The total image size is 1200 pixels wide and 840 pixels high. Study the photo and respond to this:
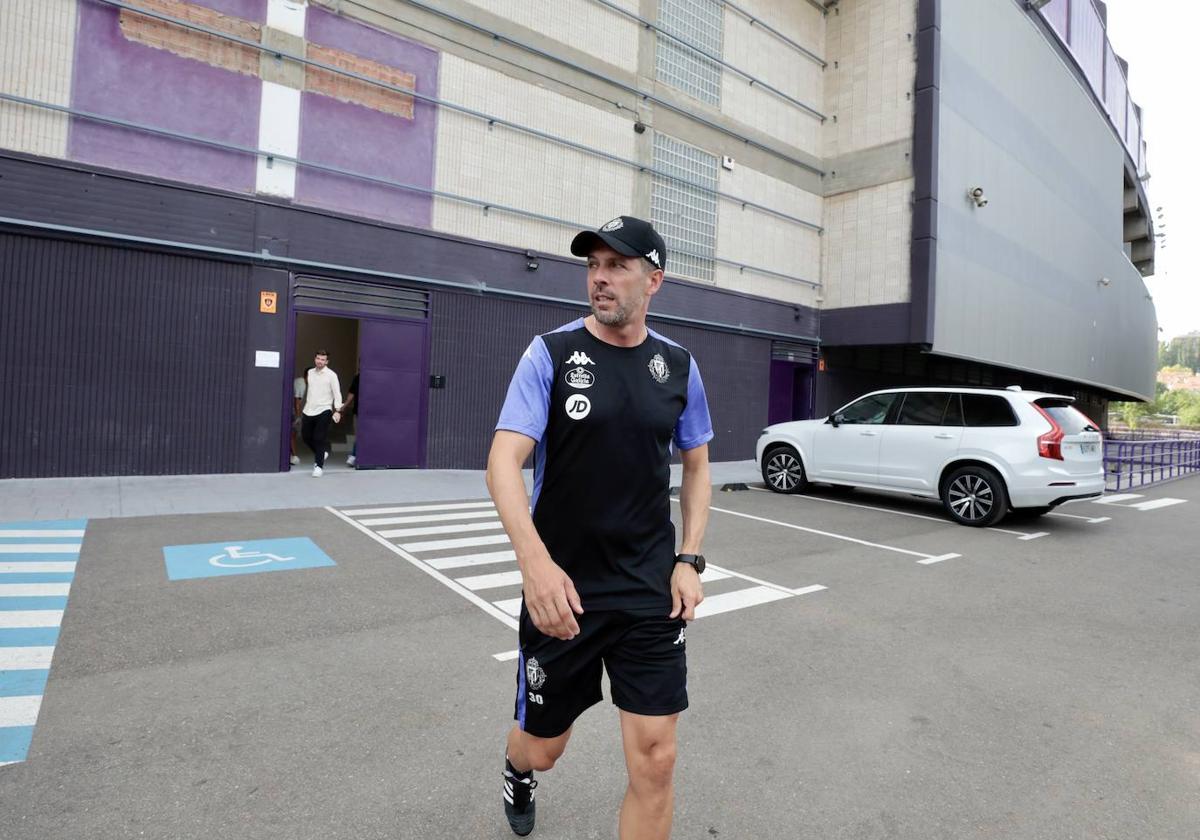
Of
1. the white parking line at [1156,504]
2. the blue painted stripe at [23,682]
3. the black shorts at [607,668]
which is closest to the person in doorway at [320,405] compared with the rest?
the blue painted stripe at [23,682]

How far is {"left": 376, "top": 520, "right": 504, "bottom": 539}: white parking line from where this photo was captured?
7.52 meters

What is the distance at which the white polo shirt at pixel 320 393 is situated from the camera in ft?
36.2

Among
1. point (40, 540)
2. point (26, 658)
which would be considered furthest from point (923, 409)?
point (40, 540)

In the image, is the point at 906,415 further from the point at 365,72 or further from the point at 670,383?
the point at 365,72

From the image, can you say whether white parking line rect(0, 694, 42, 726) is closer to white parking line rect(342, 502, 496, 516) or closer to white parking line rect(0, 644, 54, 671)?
white parking line rect(0, 644, 54, 671)

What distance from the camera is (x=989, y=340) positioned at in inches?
835

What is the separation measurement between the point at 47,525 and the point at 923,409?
1053 centimetres

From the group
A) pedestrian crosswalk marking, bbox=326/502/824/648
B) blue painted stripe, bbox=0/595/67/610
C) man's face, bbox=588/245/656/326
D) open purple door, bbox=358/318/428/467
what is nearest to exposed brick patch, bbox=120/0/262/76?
open purple door, bbox=358/318/428/467

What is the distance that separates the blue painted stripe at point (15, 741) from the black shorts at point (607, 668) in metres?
2.25

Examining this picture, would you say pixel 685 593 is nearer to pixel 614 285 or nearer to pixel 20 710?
pixel 614 285

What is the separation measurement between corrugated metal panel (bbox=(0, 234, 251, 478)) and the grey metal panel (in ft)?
54.6

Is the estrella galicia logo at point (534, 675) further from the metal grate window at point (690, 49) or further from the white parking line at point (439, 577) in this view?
the metal grate window at point (690, 49)

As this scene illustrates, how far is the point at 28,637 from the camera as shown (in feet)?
13.3

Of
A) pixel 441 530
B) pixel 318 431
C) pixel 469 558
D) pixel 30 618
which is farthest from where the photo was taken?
pixel 318 431
